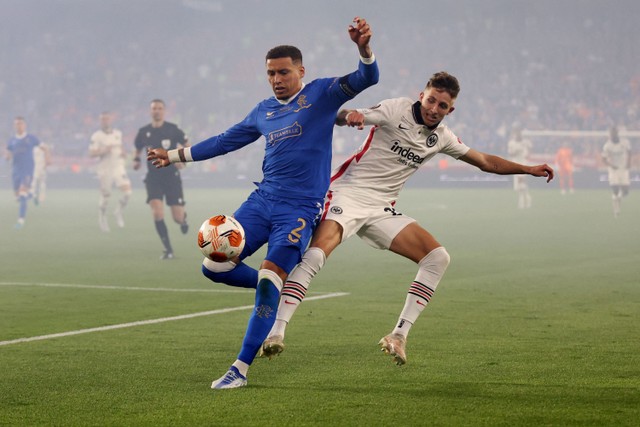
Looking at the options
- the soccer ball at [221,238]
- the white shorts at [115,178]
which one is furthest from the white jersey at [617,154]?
the soccer ball at [221,238]

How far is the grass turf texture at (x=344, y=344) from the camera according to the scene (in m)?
5.30

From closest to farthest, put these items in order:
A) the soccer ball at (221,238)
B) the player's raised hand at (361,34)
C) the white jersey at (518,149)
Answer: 1. the player's raised hand at (361,34)
2. the soccer ball at (221,238)
3. the white jersey at (518,149)

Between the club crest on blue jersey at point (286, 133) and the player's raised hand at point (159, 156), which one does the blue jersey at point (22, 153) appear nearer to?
the player's raised hand at point (159, 156)

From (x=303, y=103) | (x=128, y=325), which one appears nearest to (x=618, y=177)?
(x=128, y=325)

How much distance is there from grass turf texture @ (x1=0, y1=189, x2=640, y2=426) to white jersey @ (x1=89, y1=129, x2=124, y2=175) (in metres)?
5.81

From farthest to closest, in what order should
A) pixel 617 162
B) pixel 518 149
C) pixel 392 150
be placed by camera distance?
pixel 518 149
pixel 617 162
pixel 392 150

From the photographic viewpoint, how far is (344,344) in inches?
304

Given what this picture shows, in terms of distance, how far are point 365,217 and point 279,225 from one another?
80 cm

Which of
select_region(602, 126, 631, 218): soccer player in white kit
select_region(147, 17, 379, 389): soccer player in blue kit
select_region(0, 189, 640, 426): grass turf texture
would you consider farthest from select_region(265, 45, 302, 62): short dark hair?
select_region(602, 126, 631, 218): soccer player in white kit

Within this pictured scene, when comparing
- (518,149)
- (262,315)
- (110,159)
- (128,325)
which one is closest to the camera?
(262,315)

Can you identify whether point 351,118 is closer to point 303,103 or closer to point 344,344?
point 303,103

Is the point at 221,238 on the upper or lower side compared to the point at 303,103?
lower

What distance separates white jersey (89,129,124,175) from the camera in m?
23.1

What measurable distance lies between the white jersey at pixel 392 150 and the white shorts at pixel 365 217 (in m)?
0.09
